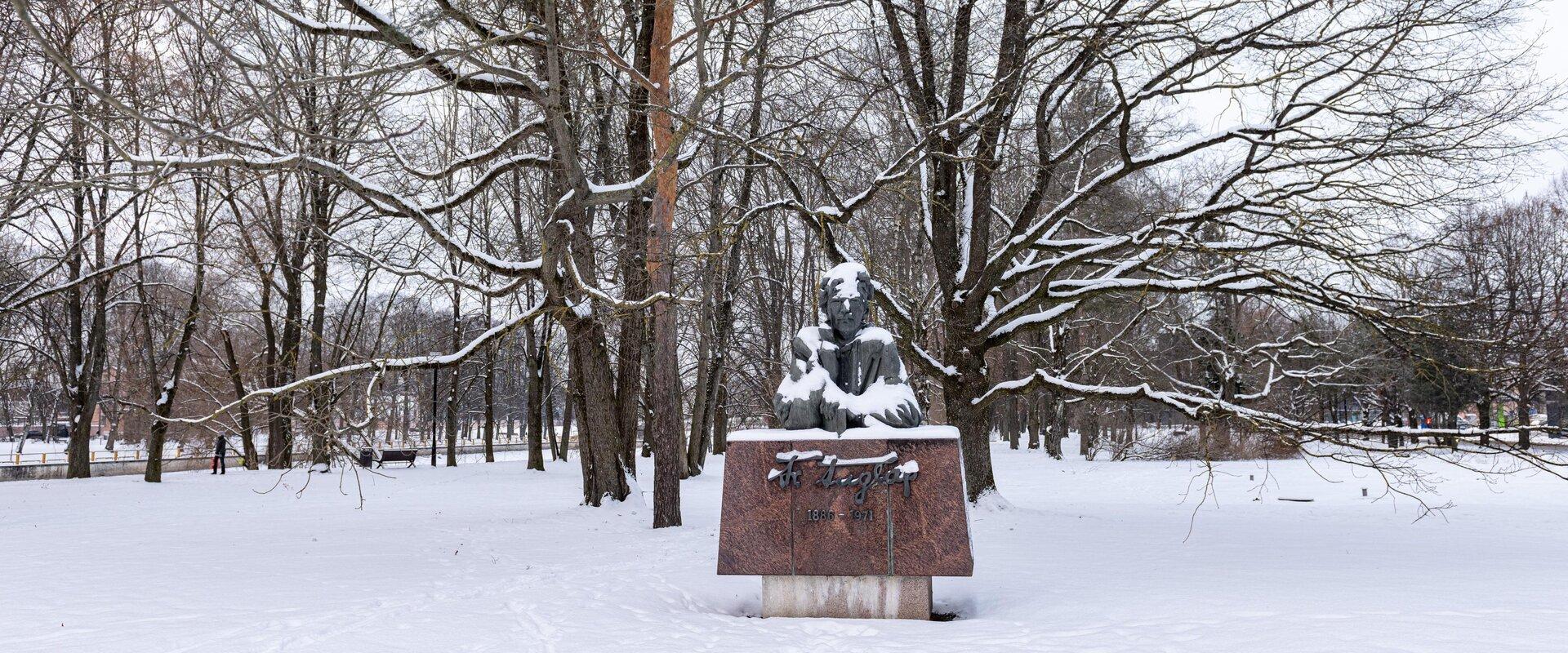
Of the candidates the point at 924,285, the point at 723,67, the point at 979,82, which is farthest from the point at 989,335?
the point at 924,285

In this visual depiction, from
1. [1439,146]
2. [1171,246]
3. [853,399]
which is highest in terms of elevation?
[1439,146]

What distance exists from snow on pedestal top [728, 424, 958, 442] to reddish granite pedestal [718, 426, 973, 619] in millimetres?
11

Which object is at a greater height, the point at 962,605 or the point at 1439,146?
the point at 1439,146

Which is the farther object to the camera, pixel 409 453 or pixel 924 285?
pixel 409 453

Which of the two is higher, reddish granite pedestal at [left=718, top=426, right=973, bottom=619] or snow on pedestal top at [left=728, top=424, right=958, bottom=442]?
snow on pedestal top at [left=728, top=424, right=958, bottom=442]

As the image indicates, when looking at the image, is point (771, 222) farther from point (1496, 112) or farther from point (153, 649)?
point (153, 649)

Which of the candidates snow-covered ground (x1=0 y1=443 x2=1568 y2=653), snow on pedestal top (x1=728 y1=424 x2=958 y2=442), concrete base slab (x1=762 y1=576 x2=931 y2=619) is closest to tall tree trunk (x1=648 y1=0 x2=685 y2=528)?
snow-covered ground (x1=0 y1=443 x2=1568 y2=653)

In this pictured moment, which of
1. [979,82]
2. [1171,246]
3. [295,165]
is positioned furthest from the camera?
[979,82]

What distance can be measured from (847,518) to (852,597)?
61 centimetres

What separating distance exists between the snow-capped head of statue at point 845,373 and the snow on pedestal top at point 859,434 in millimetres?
89

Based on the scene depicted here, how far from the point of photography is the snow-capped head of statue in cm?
713

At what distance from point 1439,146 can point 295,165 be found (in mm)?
12443

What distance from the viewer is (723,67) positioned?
539 inches
